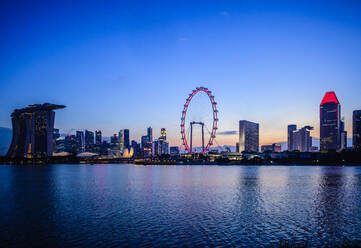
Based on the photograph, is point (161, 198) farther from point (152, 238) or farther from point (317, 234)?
point (317, 234)

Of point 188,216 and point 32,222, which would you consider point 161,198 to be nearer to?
point 188,216

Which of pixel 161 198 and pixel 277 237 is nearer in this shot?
pixel 277 237

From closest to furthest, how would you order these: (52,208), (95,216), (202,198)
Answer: (95,216) < (52,208) < (202,198)

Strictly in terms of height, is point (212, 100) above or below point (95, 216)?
above

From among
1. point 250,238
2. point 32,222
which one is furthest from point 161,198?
point 250,238

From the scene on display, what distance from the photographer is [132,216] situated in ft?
102

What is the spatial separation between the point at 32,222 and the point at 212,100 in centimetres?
13726

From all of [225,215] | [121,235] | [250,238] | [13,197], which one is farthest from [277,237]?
[13,197]

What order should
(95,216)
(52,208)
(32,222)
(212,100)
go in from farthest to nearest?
(212,100), (52,208), (95,216), (32,222)

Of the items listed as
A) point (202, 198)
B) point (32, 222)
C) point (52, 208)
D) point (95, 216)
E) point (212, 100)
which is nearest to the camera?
point (32, 222)

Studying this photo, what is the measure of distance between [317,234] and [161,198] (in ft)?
81.6

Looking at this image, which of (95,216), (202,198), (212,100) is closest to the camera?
(95,216)

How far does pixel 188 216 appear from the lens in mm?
31328

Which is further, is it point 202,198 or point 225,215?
point 202,198
